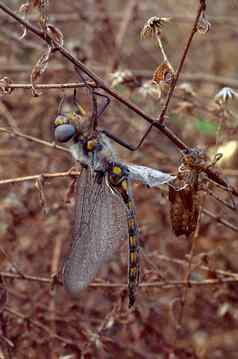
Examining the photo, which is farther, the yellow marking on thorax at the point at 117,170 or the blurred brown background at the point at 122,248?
the blurred brown background at the point at 122,248

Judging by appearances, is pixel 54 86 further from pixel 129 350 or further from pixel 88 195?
pixel 129 350

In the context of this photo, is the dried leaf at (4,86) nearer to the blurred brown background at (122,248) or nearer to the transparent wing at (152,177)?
the transparent wing at (152,177)

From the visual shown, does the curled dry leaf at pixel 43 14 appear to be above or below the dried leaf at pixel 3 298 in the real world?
above

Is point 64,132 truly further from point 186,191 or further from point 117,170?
point 186,191

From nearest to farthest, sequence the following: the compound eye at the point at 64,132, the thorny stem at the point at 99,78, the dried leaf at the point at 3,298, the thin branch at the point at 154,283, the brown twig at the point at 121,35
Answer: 1. the thorny stem at the point at 99,78
2. the compound eye at the point at 64,132
3. the dried leaf at the point at 3,298
4. the thin branch at the point at 154,283
5. the brown twig at the point at 121,35

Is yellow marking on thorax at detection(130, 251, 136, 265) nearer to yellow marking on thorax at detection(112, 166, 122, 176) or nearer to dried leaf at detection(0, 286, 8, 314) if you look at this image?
yellow marking on thorax at detection(112, 166, 122, 176)

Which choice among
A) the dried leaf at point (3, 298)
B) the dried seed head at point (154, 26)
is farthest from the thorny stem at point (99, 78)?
the dried leaf at point (3, 298)

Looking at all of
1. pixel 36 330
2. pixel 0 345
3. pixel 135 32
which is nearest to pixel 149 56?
pixel 135 32
